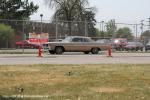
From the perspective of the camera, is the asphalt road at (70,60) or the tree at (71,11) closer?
the asphalt road at (70,60)

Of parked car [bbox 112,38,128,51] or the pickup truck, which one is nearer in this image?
the pickup truck

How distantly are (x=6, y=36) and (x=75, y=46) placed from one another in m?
12.7

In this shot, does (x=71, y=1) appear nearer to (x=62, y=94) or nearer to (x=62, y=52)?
(x=62, y=52)

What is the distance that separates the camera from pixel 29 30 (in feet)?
163

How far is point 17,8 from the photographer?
76812mm

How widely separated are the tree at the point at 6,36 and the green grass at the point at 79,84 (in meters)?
32.3

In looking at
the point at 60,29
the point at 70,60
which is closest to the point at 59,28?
the point at 60,29

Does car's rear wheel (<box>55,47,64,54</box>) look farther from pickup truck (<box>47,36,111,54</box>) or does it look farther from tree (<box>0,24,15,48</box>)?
tree (<box>0,24,15,48</box>)

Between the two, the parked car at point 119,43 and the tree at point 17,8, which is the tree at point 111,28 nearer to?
the parked car at point 119,43

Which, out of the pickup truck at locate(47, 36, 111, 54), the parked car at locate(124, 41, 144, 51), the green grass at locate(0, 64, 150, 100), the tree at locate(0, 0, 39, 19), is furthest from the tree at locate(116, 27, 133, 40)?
the green grass at locate(0, 64, 150, 100)

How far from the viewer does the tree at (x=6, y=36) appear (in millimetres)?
47875

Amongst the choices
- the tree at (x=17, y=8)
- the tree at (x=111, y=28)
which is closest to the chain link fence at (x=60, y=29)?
the tree at (x=111, y=28)

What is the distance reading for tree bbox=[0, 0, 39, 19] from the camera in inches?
2969

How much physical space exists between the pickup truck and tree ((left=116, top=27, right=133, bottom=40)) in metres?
13.0
